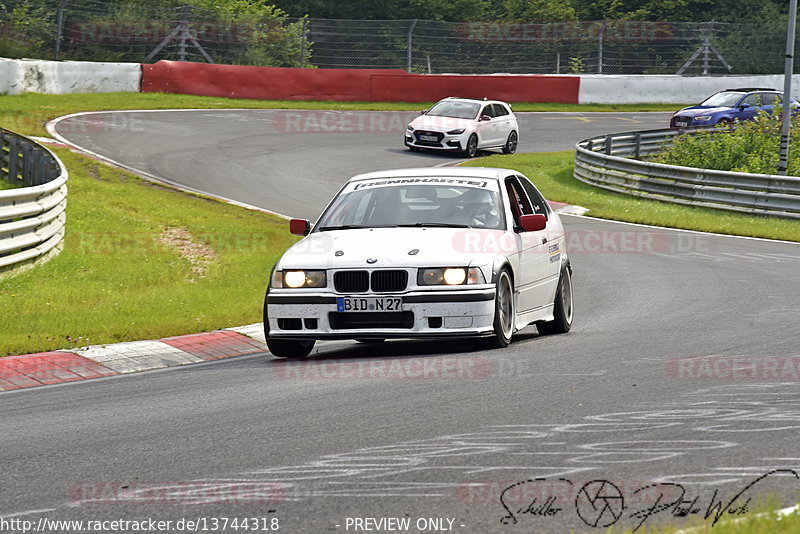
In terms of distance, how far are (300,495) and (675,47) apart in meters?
44.3

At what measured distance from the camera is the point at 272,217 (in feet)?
71.6

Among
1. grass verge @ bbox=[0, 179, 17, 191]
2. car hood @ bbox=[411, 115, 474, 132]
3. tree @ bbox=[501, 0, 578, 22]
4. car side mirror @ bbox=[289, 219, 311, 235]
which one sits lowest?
car hood @ bbox=[411, 115, 474, 132]

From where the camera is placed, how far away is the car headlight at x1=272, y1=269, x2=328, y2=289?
9.65m

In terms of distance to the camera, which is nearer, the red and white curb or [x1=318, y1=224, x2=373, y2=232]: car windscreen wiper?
the red and white curb

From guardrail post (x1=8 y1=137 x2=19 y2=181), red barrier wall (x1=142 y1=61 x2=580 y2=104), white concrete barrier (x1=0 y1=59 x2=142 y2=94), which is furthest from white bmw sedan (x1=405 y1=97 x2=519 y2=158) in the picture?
guardrail post (x1=8 y1=137 x2=19 y2=181)

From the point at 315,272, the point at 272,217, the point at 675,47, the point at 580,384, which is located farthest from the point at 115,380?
the point at 675,47

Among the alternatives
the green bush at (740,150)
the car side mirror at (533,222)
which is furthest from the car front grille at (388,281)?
the green bush at (740,150)

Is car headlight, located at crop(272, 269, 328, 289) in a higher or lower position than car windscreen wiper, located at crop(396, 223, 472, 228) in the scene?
lower

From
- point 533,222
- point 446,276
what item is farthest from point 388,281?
point 533,222

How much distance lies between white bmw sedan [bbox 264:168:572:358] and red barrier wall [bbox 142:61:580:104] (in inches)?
1272

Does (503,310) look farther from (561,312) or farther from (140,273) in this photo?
(140,273)

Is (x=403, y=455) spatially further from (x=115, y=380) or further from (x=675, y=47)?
(x=675, y=47)
